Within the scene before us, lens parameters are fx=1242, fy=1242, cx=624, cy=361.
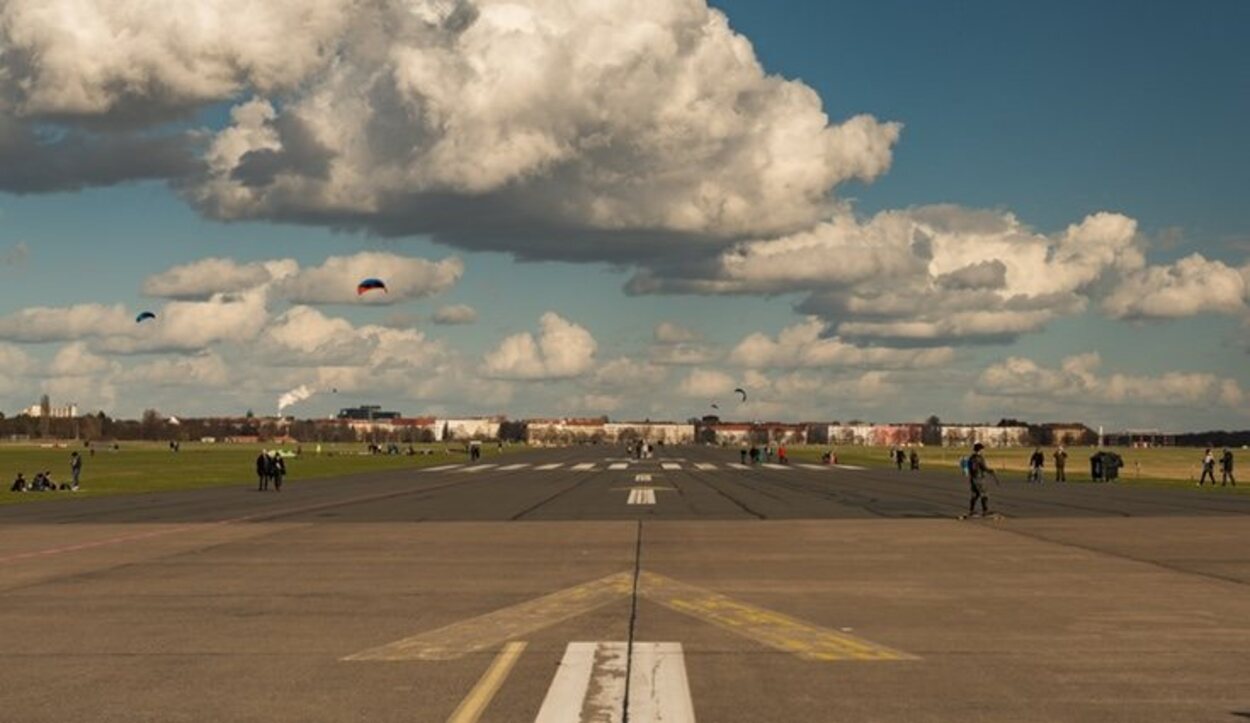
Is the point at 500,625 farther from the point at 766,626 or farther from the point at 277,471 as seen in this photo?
the point at 277,471

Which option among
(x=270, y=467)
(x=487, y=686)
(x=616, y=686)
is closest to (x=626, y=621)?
(x=616, y=686)

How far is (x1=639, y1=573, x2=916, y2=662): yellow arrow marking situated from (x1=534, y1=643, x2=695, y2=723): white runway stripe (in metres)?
1.34

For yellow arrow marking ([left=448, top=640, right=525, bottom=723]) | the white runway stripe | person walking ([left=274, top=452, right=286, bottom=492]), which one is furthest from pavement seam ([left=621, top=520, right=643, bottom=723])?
person walking ([left=274, top=452, right=286, bottom=492])

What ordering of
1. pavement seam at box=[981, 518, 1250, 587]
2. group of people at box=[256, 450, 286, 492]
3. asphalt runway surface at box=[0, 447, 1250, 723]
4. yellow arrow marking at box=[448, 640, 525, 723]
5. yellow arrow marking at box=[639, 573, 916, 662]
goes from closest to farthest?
yellow arrow marking at box=[448, 640, 525, 723] < asphalt runway surface at box=[0, 447, 1250, 723] < yellow arrow marking at box=[639, 573, 916, 662] < pavement seam at box=[981, 518, 1250, 587] < group of people at box=[256, 450, 286, 492]

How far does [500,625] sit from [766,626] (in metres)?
3.19

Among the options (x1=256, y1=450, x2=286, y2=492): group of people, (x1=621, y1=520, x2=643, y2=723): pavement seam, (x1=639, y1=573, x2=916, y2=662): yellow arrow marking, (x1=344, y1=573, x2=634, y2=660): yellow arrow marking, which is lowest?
(x1=344, y1=573, x2=634, y2=660): yellow arrow marking

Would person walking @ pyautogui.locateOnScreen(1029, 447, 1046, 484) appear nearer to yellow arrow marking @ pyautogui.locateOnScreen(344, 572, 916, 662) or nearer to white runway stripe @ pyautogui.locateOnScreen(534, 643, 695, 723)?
yellow arrow marking @ pyautogui.locateOnScreen(344, 572, 916, 662)

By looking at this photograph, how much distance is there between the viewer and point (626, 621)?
601 inches

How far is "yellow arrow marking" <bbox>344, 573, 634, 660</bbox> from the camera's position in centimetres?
1308

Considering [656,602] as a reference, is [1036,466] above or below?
above

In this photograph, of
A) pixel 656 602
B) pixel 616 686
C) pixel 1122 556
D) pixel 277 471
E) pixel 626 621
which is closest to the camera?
pixel 616 686

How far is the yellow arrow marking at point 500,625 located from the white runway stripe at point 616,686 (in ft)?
3.80

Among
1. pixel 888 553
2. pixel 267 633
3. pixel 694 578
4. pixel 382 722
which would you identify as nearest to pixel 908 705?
pixel 382 722

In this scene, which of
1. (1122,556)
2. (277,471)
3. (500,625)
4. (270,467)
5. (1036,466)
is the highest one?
(1036,466)
